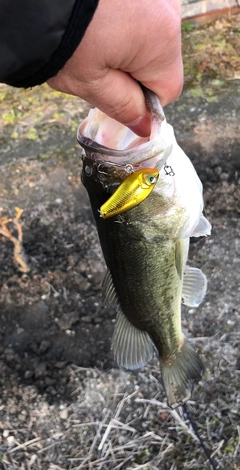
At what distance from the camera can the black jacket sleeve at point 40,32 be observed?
1.07m

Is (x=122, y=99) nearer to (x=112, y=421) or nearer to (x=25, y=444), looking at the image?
(x=112, y=421)

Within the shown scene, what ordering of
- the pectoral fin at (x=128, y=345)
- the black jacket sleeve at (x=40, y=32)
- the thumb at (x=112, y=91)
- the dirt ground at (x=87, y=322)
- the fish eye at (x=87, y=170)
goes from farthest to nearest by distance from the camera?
the dirt ground at (x=87, y=322), the pectoral fin at (x=128, y=345), the fish eye at (x=87, y=170), the thumb at (x=112, y=91), the black jacket sleeve at (x=40, y=32)

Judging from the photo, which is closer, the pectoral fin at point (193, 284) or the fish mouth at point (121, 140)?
the fish mouth at point (121, 140)

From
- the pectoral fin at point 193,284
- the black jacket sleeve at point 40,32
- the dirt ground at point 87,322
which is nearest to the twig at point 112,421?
the dirt ground at point 87,322

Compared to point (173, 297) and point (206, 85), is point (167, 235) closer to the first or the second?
point (173, 297)

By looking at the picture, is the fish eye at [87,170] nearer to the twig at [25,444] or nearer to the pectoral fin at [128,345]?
the pectoral fin at [128,345]

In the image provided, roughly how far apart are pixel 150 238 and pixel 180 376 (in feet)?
2.52

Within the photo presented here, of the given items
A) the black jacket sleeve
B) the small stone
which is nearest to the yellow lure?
the black jacket sleeve

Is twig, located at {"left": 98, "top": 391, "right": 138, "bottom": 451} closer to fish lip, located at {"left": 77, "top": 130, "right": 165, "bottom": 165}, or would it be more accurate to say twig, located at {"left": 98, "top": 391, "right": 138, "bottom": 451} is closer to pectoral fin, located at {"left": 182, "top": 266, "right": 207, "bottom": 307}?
pectoral fin, located at {"left": 182, "top": 266, "right": 207, "bottom": 307}

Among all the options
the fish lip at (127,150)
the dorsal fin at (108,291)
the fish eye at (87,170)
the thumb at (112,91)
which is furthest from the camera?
the dorsal fin at (108,291)

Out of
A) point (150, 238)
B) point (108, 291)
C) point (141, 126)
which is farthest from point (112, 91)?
point (108, 291)

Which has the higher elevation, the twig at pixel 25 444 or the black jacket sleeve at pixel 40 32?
the black jacket sleeve at pixel 40 32

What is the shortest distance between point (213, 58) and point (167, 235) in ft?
11.1

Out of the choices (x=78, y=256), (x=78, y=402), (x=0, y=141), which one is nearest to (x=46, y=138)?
(x=0, y=141)
